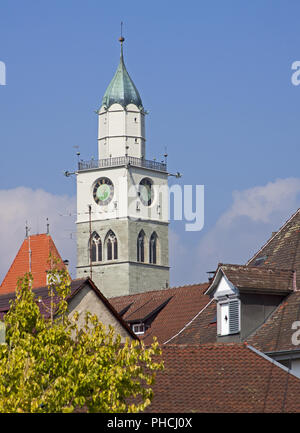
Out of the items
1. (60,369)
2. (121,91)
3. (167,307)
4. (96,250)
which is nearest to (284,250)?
(60,369)

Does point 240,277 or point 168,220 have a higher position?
point 168,220

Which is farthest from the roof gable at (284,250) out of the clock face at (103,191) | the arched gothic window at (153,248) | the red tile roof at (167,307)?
the clock face at (103,191)

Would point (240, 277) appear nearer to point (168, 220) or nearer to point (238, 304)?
point (238, 304)

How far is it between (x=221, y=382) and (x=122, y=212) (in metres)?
101

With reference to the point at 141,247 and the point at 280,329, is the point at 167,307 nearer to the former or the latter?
the point at 280,329

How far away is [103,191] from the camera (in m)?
128

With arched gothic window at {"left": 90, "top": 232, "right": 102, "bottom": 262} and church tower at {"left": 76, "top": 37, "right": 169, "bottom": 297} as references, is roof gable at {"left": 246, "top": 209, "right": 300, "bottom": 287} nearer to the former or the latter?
church tower at {"left": 76, "top": 37, "right": 169, "bottom": 297}

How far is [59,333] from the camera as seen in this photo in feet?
72.5

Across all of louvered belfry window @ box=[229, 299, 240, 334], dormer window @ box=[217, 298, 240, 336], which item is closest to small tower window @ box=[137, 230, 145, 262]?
dormer window @ box=[217, 298, 240, 336]

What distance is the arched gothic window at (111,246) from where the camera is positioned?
126m

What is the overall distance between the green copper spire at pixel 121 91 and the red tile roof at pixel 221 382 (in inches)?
4204

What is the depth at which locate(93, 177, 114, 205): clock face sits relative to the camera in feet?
419
